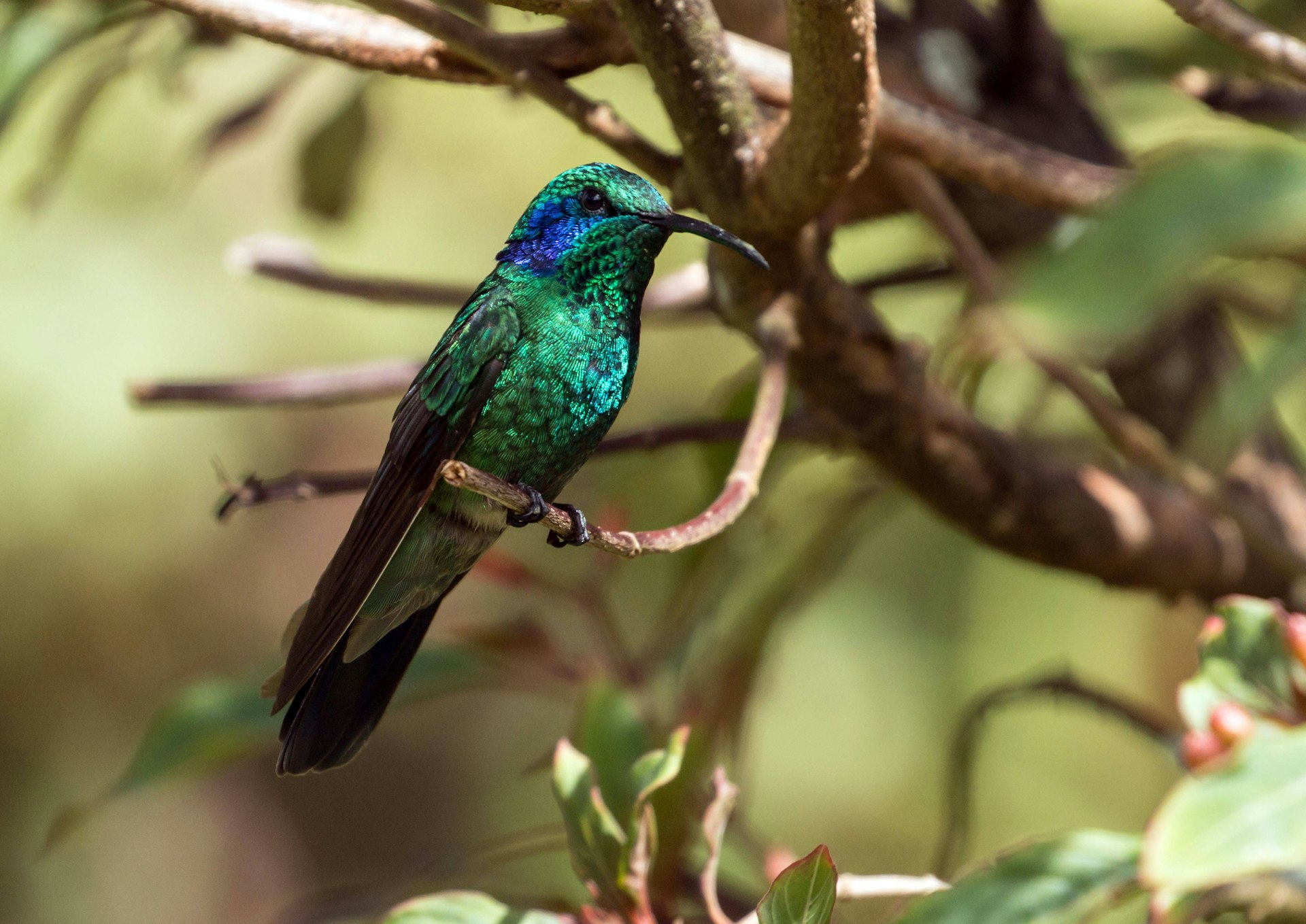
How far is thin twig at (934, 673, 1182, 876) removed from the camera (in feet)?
6.30

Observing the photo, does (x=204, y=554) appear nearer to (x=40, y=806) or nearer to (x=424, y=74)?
(x=40, y=806)

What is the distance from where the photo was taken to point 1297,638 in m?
1.29

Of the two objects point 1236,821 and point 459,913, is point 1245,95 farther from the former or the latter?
point 459,913

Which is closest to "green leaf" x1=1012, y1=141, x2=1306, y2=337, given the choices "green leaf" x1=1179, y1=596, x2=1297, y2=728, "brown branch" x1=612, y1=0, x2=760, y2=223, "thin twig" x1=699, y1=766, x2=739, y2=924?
"brown branch" x1=612, y1=0, x2=760, y2=223

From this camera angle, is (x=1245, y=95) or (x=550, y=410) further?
(x=1245, y=95)

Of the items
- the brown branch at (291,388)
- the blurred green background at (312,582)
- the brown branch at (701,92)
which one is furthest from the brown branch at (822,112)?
the blurred green background at (312,582)

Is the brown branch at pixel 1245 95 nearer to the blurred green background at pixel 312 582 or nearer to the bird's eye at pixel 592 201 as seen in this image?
the blurred green background at pixel 312 582

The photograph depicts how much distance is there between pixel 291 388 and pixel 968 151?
3.45 feet

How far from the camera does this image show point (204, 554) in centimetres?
512

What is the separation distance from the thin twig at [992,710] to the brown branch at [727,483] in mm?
785


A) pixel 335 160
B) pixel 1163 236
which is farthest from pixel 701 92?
pixel 335 160

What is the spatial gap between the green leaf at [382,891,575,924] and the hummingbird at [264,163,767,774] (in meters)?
0.30

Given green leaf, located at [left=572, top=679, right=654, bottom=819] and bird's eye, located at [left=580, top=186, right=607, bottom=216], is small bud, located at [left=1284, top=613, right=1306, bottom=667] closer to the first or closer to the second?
green leaf, located at [left=572, top=679, right=654, bottom=819]

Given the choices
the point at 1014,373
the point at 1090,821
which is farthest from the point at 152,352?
the point at 1090,821
